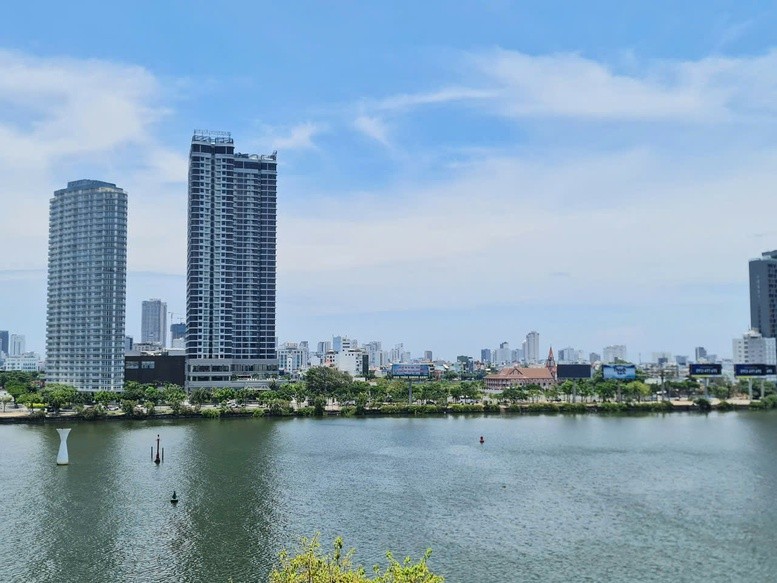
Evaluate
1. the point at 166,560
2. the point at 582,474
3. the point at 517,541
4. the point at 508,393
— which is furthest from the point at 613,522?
the point at 508,393

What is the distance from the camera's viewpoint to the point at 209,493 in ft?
146

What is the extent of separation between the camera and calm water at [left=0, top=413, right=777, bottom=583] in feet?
103

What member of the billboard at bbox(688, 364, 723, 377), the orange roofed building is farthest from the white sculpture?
the orange roofed building

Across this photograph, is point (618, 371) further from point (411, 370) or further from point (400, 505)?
point (400, 505)

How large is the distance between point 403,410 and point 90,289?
214 ft

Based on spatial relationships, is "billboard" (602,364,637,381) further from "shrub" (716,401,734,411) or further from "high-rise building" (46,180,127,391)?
"high-rise building" (46,180,127,391)

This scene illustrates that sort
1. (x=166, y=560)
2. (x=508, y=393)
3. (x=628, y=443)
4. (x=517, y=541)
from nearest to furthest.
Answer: (x=166, y=560) → (x=517, y=541) → (x=628, y=443) → (x=508, y=393)

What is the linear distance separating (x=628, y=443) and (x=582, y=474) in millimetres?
19343

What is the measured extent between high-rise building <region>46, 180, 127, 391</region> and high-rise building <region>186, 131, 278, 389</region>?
502 inches

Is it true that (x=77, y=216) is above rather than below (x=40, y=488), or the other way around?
above

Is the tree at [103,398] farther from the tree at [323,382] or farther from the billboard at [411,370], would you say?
the billboard at [411,370]

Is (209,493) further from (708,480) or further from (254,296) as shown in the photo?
(254,296)

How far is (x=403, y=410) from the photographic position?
328ft

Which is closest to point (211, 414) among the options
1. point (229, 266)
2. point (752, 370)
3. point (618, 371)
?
point (229, 266)
